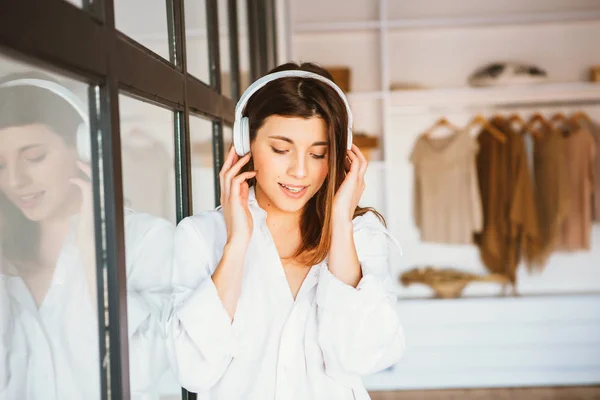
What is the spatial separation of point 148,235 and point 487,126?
327 cm

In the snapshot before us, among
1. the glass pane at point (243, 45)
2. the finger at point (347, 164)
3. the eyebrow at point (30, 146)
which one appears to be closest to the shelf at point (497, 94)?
the glass pane at point (243, 45)

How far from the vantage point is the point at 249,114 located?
129 cm

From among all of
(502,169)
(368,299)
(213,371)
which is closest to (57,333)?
(213,371)

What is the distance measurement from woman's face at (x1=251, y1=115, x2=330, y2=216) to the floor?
268cm

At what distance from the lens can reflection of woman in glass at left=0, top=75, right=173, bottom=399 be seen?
0.65 metres

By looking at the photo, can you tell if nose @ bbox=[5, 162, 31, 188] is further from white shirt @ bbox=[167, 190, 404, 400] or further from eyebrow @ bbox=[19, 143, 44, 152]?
white shirt @ bbox=[167, 190, 404, 400]

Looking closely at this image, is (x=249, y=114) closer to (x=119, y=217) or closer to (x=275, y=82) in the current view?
(x=275, y=82)

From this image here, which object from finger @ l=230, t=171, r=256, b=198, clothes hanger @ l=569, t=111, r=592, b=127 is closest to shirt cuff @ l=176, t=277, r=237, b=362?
finger @ l=230, t=171, r=256, b=198

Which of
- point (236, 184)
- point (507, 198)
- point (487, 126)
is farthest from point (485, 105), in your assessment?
point (236, 184)

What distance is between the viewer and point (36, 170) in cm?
71

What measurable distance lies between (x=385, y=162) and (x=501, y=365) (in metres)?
1.34

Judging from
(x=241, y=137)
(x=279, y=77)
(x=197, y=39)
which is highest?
(x=197, y=39)

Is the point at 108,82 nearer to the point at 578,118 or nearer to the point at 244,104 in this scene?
the point at 244,104

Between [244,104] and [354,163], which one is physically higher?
[244,104]
